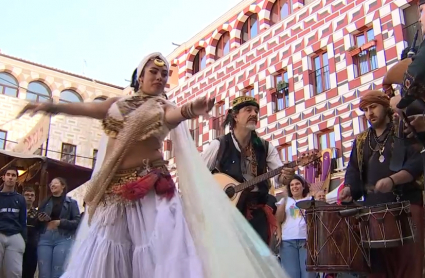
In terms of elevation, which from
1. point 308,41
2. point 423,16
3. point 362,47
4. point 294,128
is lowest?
point 423,16

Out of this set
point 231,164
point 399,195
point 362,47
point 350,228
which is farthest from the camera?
point 362,47

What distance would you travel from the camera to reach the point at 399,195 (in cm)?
387

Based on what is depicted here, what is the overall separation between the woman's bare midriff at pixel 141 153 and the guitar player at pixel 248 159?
1.47 meters

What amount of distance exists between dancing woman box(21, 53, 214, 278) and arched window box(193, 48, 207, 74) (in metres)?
19.1

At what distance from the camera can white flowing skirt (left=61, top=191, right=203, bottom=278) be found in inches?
109

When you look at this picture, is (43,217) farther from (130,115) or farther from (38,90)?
(38,90)

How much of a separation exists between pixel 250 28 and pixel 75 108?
58.2 feet

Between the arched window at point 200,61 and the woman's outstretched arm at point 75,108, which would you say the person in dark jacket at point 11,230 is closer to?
the woman's outstretched arm at point 75,108

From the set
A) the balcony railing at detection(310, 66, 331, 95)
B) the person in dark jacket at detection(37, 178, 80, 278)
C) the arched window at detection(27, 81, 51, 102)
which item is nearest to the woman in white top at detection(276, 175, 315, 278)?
the person in dark jacket at detection(37, 178, 80, 278)

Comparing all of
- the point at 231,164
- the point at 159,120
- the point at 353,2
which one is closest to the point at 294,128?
the point at 353,2

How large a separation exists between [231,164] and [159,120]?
166cm

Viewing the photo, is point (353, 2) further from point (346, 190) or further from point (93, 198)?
point (93, 198)

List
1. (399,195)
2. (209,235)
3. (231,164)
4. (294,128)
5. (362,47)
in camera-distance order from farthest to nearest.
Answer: (294,128) < (362,47) < (231,164) < (399,195) < (209,235)

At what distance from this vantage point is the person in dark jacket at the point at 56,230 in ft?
21.4
